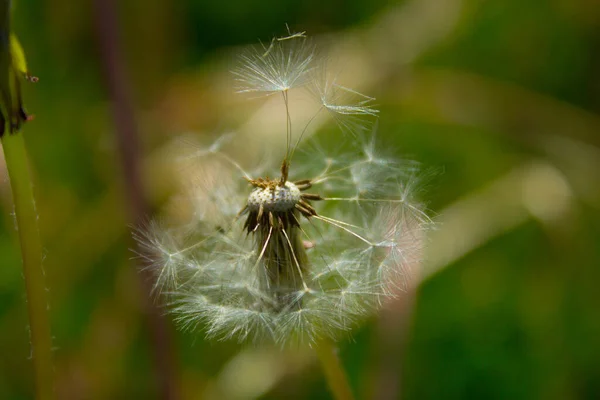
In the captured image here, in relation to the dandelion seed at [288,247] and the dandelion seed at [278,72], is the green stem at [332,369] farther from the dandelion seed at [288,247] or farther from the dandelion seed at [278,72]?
the dandelion seed at [278,72]

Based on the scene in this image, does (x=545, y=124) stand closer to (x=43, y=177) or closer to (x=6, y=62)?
(x=43, y=177)

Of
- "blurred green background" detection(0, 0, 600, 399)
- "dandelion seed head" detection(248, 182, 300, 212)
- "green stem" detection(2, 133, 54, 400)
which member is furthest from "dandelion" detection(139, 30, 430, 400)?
"blurred green background" detection(0, 0, 600, 399)

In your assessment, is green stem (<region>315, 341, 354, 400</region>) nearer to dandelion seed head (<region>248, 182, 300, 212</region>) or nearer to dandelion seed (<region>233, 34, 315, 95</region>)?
dandelion seed head (<region>248, 182, 300, 212</region>)

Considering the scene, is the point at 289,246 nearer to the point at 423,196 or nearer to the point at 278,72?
the point at 278,72

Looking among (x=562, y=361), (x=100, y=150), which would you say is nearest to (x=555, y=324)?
(x=562, y=361)

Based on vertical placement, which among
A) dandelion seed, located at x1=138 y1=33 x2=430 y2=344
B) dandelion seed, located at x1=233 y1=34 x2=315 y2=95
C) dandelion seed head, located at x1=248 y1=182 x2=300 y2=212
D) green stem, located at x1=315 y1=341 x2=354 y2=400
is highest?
dandelion seed, located at x1=233 y1=34 x2=315 y2=95

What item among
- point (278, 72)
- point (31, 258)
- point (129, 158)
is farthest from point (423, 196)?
point (31, 258)

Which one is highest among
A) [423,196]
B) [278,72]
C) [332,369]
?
[278,72]
